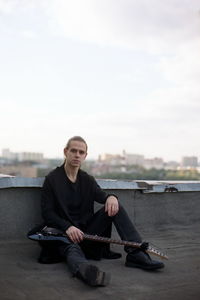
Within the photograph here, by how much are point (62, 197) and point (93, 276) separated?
0.89m

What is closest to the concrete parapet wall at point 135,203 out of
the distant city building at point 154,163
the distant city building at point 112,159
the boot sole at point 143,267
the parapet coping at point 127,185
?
the parapet coping at point 127,185

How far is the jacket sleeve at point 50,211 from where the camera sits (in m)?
3.17

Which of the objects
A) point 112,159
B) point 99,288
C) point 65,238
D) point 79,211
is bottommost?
point 99,288

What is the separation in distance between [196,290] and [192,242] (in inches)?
64.7

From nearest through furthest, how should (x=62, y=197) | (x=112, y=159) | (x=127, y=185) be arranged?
(x=62, y=197)
(x=127, y=185)
(x=112, y=159)

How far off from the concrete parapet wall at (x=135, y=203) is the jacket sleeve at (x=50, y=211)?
0.61 metres

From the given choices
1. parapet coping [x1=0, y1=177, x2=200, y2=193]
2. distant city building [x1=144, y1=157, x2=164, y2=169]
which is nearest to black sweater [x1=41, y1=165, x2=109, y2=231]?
parapet coping [x1=0, y1=177, x2=200, y2=193]

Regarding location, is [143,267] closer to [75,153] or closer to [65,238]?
[65,238]

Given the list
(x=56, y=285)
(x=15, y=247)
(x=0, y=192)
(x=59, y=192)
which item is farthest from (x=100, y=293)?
(x=0, y=192)

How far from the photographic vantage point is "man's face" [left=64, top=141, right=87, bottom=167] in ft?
11.3

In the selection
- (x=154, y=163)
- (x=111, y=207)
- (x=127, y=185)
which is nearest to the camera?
(x=111, y=207)

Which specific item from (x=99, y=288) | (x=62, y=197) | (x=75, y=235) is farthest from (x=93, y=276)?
(x=62, y=197)

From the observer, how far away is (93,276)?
8.63 feet

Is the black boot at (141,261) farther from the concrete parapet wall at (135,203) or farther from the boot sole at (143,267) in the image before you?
the concrete parapet wall at (135,203)
